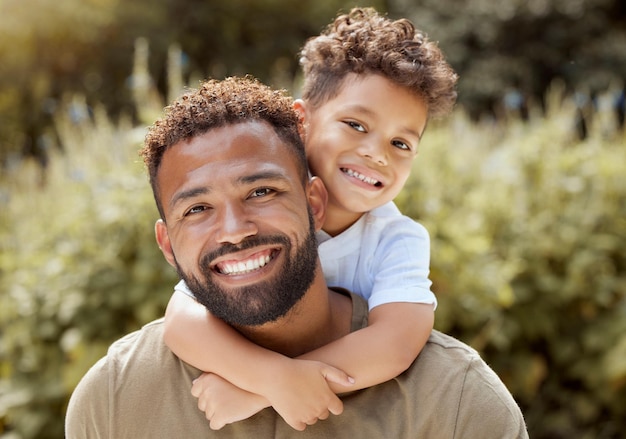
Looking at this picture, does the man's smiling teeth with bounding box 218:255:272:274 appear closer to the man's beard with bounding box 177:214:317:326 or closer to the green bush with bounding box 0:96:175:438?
the man's beard with bounding box 177:214:317:326

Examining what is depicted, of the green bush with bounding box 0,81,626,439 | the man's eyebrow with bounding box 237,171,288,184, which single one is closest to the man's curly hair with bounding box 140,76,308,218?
the man's eyebrow with bounding box 237,171,288,184

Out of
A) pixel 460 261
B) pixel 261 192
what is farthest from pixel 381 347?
pixel 460 261

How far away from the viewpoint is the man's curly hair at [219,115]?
6.97 feet

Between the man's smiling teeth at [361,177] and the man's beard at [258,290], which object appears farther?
the man's smiling teeth at [361,177]

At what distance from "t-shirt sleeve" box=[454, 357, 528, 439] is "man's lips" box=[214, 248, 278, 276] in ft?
2.00

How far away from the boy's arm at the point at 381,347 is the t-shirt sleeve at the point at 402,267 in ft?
0.17

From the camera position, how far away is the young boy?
2039 millimetres

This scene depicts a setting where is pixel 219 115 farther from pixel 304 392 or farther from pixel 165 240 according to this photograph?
pixel 304 392

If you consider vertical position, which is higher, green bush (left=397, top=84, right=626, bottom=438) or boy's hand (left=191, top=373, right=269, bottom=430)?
boy's hand (left=191, top=373, right=269, bottom=430)

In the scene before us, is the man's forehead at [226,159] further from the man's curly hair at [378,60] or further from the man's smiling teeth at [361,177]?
the man's curly hair at [378,60]

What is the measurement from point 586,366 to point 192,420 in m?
3.53

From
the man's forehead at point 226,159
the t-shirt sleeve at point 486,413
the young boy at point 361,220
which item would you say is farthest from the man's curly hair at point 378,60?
the t-shirt sleeve at point 486,413

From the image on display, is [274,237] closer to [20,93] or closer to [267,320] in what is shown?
[267,320]

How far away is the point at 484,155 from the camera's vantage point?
6676mm
